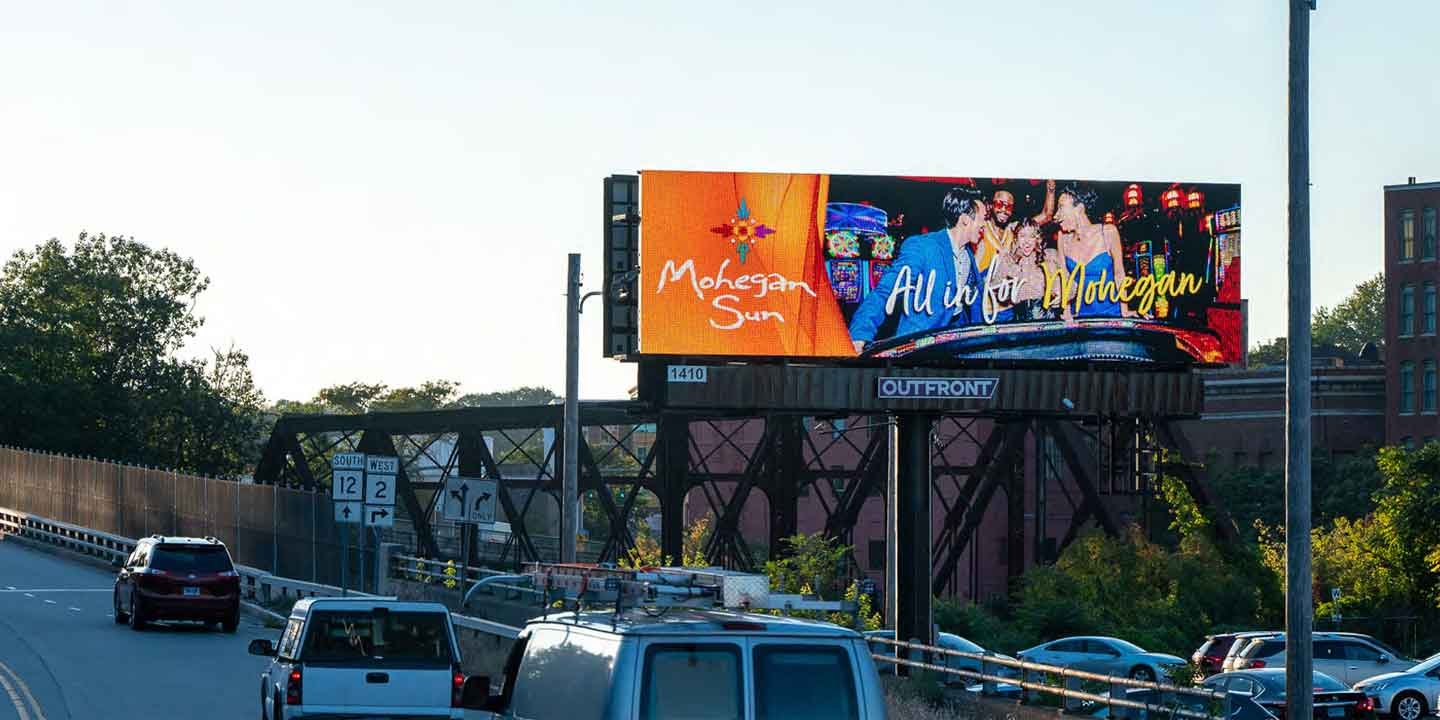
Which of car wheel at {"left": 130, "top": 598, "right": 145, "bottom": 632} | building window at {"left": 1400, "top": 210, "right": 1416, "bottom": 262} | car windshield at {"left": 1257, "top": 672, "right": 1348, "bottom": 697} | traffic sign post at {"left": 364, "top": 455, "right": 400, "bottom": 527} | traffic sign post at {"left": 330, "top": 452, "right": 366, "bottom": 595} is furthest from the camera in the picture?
building window at {"left": 1400, "top": 210, "right": 1416, "bottom": 262}

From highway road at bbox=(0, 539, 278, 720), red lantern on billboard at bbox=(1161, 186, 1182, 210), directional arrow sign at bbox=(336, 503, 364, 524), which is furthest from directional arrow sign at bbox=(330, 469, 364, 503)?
red lantern on billboard at bbox=(1161, 186, 1182, 210)

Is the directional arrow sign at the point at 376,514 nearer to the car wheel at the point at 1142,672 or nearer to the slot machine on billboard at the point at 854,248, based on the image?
the car wheel at the point at 1142,672

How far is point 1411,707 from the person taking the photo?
1377 inches

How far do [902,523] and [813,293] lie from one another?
19.6ft

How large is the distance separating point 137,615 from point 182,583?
42.1 inches

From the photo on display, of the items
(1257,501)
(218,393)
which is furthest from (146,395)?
(1257,501)

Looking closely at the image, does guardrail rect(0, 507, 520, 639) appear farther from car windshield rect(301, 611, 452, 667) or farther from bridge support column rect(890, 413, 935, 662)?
bridge support column rect(890, 413, 935, 662)

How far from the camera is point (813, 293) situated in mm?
48031

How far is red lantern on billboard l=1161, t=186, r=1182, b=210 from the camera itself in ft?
163

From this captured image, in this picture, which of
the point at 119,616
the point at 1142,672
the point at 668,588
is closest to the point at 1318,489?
the point at 1142,672

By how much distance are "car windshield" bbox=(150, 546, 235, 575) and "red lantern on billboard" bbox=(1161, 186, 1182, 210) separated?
24.8m

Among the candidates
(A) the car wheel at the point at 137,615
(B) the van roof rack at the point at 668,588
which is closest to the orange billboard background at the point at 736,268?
(A) the car wheel at the point at 137,615

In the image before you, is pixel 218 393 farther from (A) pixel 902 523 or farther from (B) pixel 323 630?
(B) pixel 323 630

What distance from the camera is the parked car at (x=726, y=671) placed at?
1135cm
